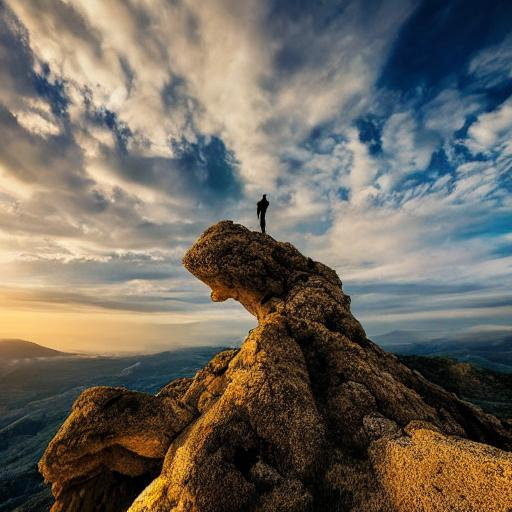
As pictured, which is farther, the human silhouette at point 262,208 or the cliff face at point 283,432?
the human silhouette at point 262,208

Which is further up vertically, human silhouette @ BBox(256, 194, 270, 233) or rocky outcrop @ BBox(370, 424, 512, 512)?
human silhouette @ BBox(256, 194, 270, 233)

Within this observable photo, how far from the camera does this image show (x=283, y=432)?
1526cm

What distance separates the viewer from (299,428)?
608 inches

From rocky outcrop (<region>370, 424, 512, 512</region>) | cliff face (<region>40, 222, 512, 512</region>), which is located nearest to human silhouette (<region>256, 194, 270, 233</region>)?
cliff face (<region>40, 222, 512, 512</region>)

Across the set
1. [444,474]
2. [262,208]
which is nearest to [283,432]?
[444,474]

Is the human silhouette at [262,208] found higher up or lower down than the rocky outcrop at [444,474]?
higher up

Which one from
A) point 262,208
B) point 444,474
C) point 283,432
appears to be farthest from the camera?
point 262,208

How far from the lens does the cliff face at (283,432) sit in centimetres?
1271

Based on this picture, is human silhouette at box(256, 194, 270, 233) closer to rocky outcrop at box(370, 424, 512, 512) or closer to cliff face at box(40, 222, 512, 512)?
cliff face at box(40, 222, 512, 512)

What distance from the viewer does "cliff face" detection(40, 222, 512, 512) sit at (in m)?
12.7

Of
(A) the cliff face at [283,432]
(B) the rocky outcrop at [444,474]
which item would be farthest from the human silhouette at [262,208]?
(B) the rocky outcrop at [444,474]

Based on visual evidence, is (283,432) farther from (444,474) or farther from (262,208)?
(262,208)

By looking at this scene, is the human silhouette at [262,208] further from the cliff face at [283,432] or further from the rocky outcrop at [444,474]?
the rocky outcrop at [444,474]

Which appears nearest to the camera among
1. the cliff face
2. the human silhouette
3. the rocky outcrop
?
the rocky outcrop
